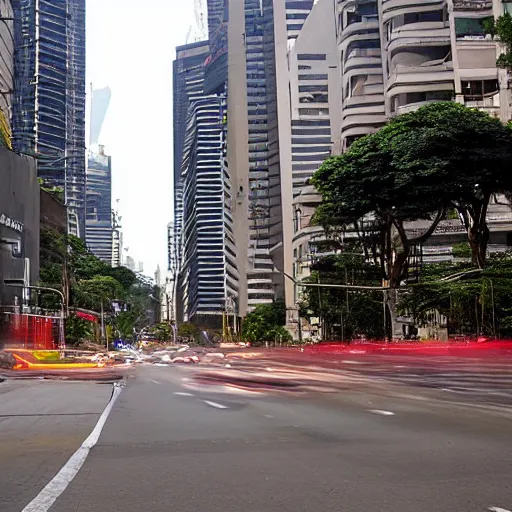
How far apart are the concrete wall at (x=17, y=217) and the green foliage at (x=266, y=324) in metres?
37.8

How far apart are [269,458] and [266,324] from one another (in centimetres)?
9612

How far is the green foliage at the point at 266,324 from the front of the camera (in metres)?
101

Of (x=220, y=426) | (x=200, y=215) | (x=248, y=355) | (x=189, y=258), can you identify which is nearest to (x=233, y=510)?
(x=220, y=426)

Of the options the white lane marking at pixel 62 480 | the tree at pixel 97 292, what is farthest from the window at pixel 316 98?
the white lane marking at pixel 62 480

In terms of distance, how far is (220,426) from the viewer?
40.7ft

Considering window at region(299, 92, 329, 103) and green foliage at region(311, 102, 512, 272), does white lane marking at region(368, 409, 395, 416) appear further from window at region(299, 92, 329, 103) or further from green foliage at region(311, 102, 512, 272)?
window at region(299, 92, 329, 103)

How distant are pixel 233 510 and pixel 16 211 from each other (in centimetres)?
6575

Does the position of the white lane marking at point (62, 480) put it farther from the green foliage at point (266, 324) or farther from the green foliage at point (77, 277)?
the green foliage at point (266, 324)

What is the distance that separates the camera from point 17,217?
223ft

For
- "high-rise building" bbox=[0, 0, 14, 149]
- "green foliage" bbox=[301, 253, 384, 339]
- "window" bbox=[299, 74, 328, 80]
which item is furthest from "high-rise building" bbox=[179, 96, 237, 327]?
"green foliage" bbox=[301, 253, 384, 339]

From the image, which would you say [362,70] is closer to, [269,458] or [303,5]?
[303,5]

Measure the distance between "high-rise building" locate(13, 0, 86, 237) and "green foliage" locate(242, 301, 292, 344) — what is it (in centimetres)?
3389

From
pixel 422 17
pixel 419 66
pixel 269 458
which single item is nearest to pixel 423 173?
pixel 419 66

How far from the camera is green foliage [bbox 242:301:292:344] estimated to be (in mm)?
101037
